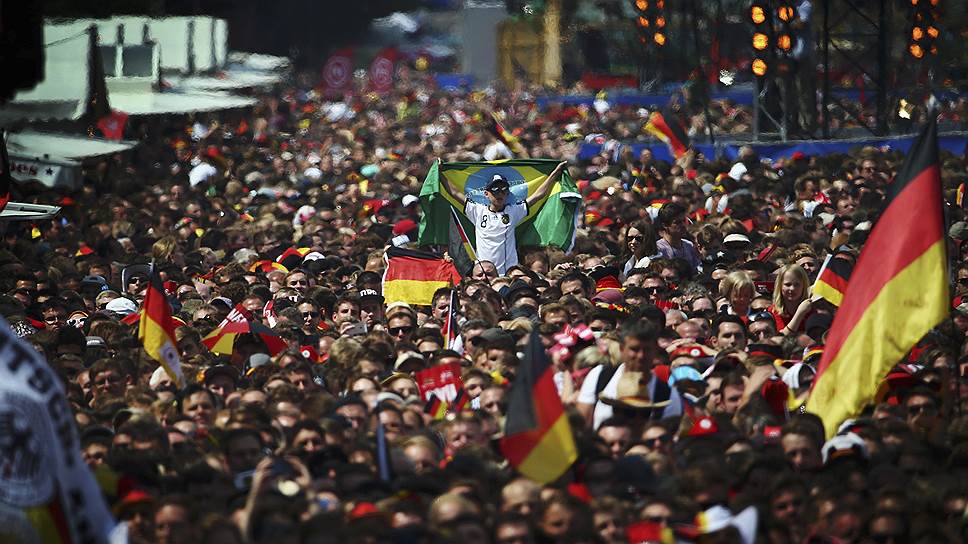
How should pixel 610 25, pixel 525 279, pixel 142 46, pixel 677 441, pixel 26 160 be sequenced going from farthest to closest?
pixel 610 25 → pixel 142 46 → pixel 26 160 → pixel 525 279 → pixel 677 441

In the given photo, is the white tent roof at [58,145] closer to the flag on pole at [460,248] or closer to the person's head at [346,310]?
the flag on pole at [460,248]

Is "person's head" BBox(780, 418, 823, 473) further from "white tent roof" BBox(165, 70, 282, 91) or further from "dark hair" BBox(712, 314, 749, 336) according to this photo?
"white tent roof" BBox(165, 70, 282, 91)

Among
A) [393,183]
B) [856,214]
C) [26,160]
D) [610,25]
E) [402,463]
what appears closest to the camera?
[402,463]

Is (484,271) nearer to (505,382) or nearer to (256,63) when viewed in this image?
(505,382)

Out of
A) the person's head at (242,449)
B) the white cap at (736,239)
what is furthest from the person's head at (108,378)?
the white cap at (736,239)

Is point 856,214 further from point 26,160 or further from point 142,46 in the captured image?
point 142,46

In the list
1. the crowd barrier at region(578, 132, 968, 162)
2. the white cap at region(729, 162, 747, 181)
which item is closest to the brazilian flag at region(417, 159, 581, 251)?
the white cap at region(729, 162, 747, 181)

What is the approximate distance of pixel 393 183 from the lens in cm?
2864

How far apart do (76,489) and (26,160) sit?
16.8 meters

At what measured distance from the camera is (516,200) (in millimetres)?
18844

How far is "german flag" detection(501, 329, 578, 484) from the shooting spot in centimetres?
853

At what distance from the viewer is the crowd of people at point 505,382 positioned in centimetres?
775

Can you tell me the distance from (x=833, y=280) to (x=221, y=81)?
3804cm

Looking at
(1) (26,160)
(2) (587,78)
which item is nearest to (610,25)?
(2) (587,78)
